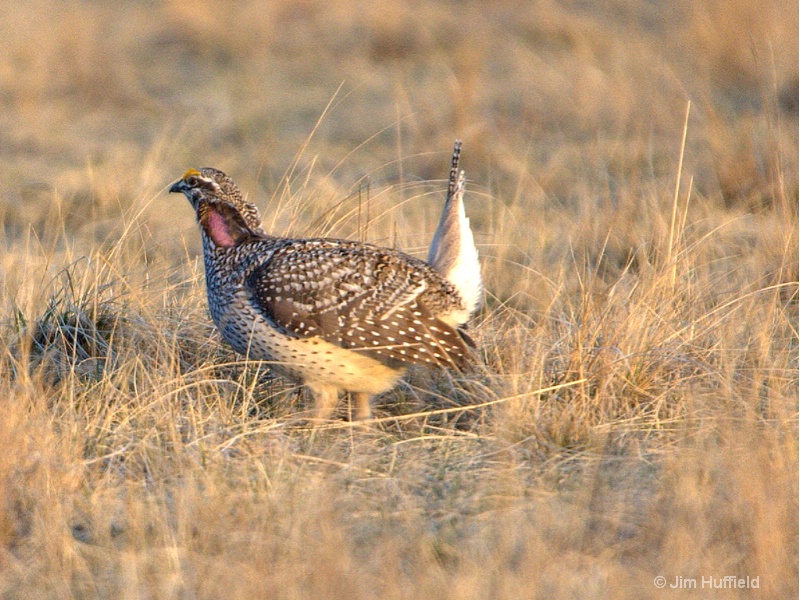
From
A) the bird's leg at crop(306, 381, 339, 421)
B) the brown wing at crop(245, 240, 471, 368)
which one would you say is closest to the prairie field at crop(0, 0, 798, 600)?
the bird's leg at crop(306, 381, 339, 421)

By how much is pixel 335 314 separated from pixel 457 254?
80cm

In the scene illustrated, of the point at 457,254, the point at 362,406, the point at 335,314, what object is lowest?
the point at 362,406

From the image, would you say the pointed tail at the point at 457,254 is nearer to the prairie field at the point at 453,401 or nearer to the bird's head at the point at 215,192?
the prairie field at the point at 453,401

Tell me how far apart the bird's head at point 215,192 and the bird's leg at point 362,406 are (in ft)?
3.16

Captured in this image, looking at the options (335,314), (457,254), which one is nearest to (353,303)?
(335,314)

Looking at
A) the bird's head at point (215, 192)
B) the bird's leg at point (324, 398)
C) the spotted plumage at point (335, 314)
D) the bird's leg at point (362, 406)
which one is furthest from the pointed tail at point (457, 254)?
the bird's head at point (215, 192)

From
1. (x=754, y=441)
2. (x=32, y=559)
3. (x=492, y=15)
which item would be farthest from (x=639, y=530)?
(x=492, y=15)

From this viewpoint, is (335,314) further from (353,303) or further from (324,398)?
(324,398)

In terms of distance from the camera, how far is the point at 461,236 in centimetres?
523

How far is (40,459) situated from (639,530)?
6.60ft

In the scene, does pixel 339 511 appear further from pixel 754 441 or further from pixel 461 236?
pixel 461 236

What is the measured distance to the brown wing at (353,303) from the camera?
15.3ft

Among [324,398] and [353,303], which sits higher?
[353,303]

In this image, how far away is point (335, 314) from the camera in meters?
4.66
